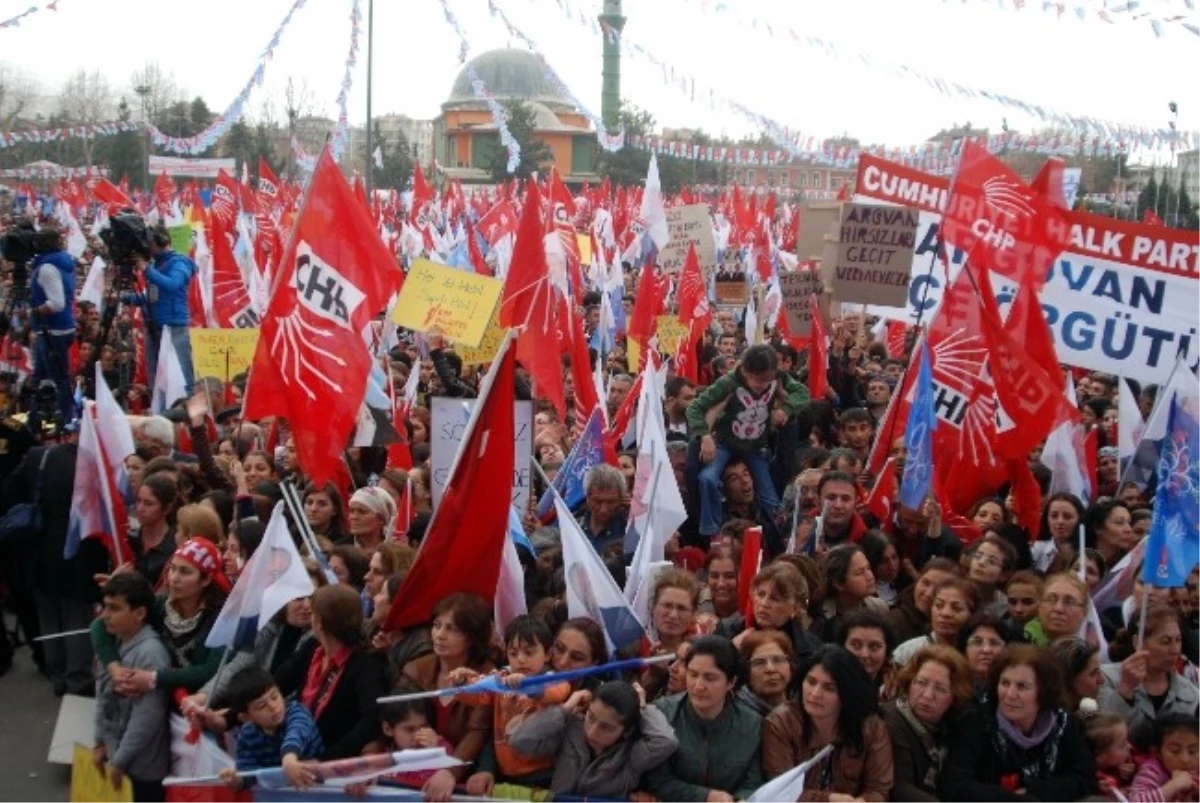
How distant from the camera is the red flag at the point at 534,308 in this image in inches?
396

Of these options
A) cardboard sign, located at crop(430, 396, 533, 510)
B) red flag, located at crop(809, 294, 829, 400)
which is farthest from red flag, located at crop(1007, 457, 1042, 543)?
red flag, located at crop(809, 294, 829, 400)

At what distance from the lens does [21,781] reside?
267 inches

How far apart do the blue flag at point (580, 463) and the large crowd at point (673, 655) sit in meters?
0.54

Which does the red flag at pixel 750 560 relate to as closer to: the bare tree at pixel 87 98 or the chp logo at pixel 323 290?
the chp logo at pixel 323 290

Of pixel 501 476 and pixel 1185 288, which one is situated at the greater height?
pixel 1185 288

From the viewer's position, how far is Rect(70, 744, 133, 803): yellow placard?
555cm

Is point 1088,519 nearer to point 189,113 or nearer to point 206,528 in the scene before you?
point 206,528

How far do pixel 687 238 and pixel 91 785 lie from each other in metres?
12.5

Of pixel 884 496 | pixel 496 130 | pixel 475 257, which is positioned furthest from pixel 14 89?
pixel 884 496

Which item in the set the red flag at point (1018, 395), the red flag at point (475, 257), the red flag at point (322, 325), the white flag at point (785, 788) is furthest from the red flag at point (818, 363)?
the red flag at point (475, 257)

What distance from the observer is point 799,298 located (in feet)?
43.2

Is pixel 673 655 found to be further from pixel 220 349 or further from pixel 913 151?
pixel 913 151

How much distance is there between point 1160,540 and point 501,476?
8.53ft

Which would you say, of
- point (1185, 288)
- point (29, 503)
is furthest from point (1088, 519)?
point (29, 503)
